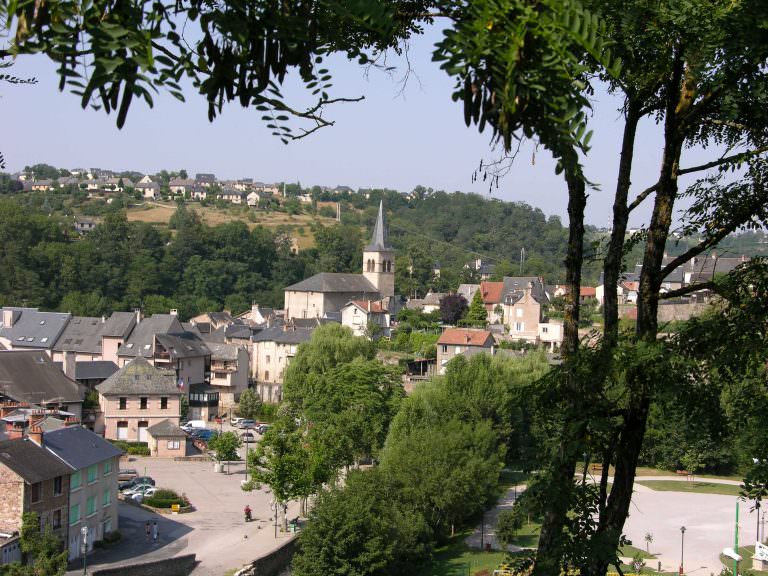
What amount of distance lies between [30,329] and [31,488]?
3871 cm

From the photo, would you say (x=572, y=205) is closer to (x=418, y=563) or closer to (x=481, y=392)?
(x=418, y=563)

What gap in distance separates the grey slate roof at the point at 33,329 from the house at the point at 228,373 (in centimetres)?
1010

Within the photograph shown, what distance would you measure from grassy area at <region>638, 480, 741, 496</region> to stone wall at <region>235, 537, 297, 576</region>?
15.5m

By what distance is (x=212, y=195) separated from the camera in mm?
146750

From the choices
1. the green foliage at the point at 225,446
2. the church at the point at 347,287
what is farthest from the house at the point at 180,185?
the green foliage at the point at 225,446

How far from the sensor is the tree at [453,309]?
241 ft

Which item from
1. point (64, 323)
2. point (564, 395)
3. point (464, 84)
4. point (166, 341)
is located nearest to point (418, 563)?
point (564, 395)

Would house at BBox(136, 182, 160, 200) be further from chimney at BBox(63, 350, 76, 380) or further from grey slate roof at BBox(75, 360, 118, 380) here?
grey slate roof at BBox(75, 360, 118, 380)

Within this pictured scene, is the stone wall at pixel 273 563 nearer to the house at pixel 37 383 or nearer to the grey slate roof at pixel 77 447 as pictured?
the grey slate roof at pixel 77 447

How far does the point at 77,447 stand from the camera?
26484mm

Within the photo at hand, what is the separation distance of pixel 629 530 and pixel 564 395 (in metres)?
24.5

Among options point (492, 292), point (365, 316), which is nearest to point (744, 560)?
point (365, 316)

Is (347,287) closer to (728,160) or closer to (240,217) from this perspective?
(240,217)

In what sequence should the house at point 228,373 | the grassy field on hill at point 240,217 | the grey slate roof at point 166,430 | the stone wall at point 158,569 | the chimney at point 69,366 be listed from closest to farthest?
1. the stone wall at point 158,569
2. the grey slate roof at point 166,430
3. the chimney at point 69,366
4. the house at point 228,373
5. the grassy field on hill at point 240,217
